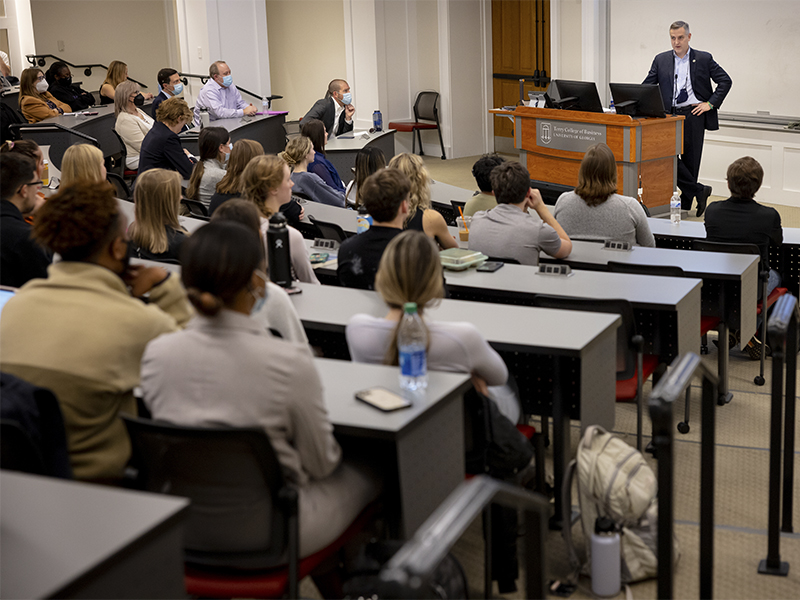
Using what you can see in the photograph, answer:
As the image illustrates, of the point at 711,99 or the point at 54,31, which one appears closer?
the point at 711,99

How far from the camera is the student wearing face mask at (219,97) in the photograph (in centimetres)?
962

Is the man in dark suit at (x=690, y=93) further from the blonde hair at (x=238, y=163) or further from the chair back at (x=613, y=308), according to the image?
the chair back at (x=613, y=308)

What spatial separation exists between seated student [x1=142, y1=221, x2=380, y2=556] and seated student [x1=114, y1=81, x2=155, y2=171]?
6243 mm

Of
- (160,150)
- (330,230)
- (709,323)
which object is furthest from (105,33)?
(709,323)

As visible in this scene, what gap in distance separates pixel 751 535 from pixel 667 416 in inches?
58.2

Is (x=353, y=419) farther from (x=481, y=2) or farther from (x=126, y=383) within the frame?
(x=481, y=2)

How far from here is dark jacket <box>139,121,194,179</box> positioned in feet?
21.8

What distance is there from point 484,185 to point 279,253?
5.23 ft

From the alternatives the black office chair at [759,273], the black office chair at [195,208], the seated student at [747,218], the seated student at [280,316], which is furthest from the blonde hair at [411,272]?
the black office chair at [195,208]

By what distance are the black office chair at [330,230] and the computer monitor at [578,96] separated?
12.9 feet

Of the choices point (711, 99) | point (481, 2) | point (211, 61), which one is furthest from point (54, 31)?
point (711, 99)

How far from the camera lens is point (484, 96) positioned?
12.1 meters

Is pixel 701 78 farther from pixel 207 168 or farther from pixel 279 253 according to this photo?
pixel 279 253

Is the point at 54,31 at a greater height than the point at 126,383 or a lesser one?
greater
